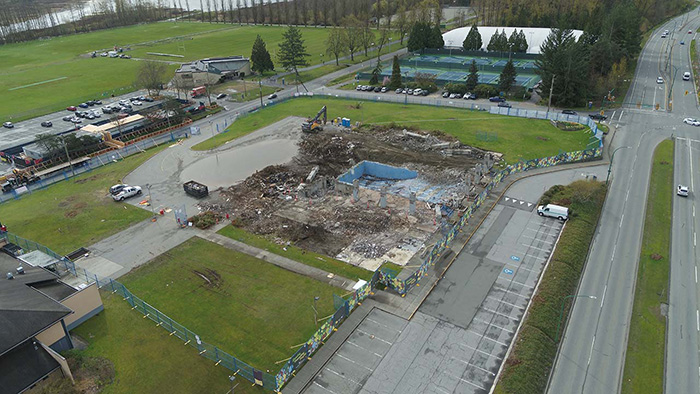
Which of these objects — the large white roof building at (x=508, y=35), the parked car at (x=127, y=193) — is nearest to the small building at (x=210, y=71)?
the parked car at (x=127, y=193)

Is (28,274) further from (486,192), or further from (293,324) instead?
(486,192)

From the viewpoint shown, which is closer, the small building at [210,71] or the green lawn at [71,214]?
the green lawn at [71,214]

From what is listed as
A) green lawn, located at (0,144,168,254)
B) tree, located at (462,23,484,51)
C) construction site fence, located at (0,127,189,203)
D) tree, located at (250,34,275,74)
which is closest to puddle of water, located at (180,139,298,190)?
green lawn, located at (0,144,168,254)

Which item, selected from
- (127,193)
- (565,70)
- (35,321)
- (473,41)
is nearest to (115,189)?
(127,193)

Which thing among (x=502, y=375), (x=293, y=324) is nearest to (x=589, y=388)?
(x=502, y=375)

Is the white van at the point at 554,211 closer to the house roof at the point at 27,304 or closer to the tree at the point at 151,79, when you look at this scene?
the house roof at the point at 27,304

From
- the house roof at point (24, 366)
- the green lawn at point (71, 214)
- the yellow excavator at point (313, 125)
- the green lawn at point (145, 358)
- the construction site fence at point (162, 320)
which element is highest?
the yellow excavator at point (313, 125)

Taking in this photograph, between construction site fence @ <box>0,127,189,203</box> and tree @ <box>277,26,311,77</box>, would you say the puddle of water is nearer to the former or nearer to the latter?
construction site fence @ <box>0,127,189,203</box>
